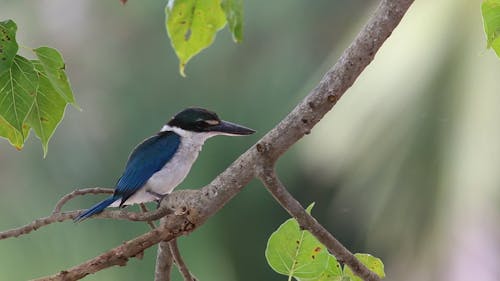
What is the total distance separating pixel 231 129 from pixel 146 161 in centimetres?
18

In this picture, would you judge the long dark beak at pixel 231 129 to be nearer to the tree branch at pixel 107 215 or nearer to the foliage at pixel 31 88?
the tree branch at pixel 107 215

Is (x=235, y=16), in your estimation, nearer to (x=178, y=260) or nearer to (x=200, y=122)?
(x=178, y=260)

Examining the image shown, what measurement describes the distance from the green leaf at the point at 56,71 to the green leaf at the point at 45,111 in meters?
0.01

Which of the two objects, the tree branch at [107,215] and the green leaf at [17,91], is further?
the tree branch at [107,215]

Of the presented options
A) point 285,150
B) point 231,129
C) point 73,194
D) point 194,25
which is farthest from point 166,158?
point 194,25

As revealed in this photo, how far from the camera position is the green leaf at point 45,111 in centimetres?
71

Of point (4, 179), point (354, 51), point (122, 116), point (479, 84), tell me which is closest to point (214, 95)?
point (122, 116)

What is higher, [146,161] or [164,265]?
[164,265]

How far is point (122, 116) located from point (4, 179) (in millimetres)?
440

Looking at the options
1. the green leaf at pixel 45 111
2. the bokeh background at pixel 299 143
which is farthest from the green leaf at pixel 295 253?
the bokeh background at pixel 299 143

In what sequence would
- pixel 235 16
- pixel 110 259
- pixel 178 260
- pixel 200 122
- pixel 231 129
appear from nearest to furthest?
1. pixel 235 16
2. pixel 110 259
3. pixel 178 260
4. pixel 231 129
5. pixel 200 122

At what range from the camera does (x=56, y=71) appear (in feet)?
2.31

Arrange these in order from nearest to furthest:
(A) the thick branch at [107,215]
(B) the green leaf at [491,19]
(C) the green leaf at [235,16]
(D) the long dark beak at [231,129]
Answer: (C) the green leaf at [235,16], (B) the green leaf at [491,19], (A) the thick branch at [107,215], (D) the long dark beak at [231,129]

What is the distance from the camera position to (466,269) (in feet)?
6.89
